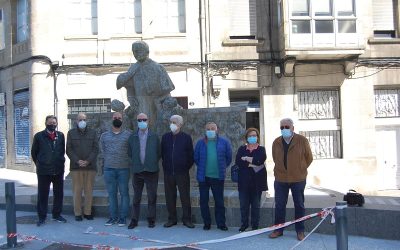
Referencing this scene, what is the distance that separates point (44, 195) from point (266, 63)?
11.7m

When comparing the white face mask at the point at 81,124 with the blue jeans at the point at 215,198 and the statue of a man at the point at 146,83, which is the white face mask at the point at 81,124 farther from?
the blue jeans at the point at 215,198

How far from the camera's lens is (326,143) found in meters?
17.7

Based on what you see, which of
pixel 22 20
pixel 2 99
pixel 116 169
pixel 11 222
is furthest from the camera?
pixel 2 99

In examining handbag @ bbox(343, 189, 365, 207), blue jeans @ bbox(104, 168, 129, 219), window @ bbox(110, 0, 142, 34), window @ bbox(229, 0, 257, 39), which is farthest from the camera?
window @ bbox(229, 0, 257, 39)

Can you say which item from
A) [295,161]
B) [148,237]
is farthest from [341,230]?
[148,237]

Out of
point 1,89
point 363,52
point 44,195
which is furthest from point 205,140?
point 1,89

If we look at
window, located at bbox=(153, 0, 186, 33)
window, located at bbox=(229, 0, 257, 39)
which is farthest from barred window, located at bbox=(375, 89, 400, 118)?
window, located at bbox=(153, 0, 186, 33)

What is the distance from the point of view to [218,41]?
1747 centimetres

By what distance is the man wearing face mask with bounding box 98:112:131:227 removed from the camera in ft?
23.9

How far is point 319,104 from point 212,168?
11.9 metres

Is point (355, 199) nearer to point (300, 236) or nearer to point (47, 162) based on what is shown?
point (300, 236)

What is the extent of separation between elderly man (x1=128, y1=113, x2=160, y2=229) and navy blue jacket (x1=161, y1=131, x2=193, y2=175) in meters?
0.17

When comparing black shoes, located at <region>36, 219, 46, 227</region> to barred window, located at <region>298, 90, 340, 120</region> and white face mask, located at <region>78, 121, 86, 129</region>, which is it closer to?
white face mask, located at <region>78, 121, 86, 129</region>

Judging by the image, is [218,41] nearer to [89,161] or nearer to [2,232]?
[89,161]
